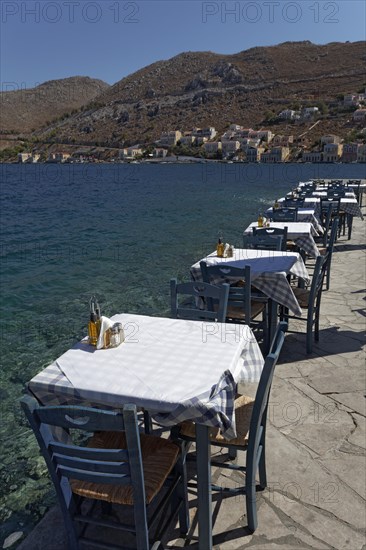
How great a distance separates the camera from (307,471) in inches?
112

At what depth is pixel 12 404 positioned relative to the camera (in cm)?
Answer: 445

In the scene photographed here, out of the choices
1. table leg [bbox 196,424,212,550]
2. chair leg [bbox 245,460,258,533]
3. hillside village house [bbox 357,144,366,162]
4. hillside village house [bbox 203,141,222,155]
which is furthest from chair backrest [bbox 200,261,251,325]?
hillside village house [bbox 203,141,222,155]

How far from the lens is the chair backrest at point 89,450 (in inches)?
67.7

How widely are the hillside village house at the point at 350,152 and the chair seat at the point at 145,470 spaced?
100 m

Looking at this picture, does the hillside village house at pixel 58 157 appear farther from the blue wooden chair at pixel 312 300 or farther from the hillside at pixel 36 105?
the blue wooden chair at pixel 312 300

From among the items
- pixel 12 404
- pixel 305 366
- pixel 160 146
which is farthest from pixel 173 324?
pixel 160 146

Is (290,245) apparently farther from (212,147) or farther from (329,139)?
(212,147)

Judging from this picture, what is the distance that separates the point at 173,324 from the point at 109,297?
210 inches

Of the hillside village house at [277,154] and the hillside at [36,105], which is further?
the hillside at [36,105]

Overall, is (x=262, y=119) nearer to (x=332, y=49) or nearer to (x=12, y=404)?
(x=332, y=49)

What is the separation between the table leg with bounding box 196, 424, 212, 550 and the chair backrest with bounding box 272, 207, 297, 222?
6371 mm

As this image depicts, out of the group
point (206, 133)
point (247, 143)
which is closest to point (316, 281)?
point (247, 143)

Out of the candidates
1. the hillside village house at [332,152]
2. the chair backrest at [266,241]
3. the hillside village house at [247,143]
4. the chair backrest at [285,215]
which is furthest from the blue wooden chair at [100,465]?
the hillside village house at [247,143]

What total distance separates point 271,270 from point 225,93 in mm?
147741
